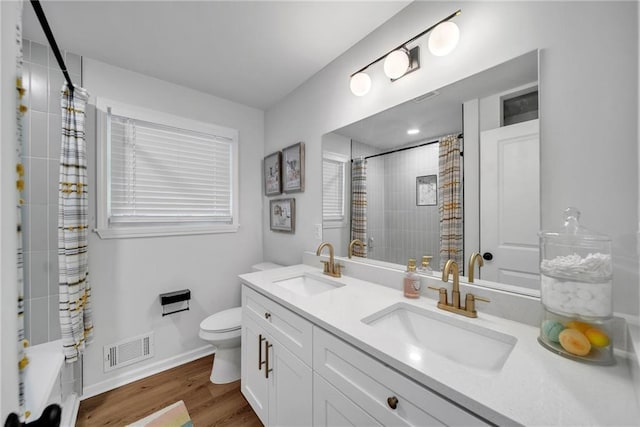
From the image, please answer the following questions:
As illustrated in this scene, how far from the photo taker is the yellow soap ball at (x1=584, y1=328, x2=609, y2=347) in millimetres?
704

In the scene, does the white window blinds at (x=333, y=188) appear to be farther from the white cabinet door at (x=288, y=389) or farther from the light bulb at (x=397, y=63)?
the white cabinet door at (x=288, y=389)

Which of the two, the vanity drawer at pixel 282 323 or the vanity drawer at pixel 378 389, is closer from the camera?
the vanity drawer at pixel 378 389

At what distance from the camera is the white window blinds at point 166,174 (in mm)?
1903

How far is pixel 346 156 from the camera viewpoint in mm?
1776

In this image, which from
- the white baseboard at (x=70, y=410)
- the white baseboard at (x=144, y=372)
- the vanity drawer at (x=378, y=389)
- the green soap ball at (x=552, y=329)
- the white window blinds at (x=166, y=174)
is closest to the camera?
the vanity drawer at (x=378, y=389)

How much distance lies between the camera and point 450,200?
120cm

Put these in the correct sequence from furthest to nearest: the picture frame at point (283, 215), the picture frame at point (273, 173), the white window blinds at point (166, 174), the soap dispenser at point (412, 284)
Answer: the picture frame at point (273, 173) → the picture frame at point (283, 215) → the white window blinds at point (166, 174) → the soap dispenser at point (412, 284)

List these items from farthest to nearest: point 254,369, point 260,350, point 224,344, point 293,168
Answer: point 293,168 < point 224,344 < point 254,369 < point 260,350

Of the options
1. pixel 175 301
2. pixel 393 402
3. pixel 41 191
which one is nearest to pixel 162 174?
→ pixel 41 191

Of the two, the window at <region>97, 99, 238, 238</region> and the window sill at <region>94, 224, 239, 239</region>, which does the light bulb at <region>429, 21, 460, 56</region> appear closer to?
the window at <region>97, 99, 238, 238</region>

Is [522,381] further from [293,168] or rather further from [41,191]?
[41,191]

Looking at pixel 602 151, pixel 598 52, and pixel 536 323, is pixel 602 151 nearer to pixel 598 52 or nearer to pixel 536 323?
pixel 598 52

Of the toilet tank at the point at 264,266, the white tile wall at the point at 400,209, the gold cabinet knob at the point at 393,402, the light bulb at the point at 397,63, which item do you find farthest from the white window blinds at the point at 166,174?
the gold cabinet knob at the point at 393,402

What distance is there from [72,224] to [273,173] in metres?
1.49
